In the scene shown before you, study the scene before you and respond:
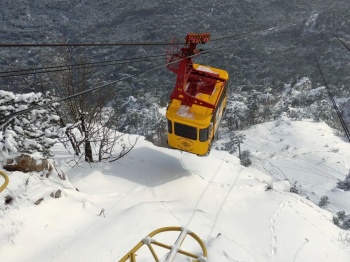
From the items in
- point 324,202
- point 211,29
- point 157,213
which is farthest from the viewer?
point 211,29

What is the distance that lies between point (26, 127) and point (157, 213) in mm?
4023

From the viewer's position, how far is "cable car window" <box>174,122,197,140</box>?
467 inches

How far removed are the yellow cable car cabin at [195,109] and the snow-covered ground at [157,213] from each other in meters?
1.67

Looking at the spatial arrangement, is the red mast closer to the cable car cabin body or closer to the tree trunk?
the cable car cabin body

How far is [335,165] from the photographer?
129 feet

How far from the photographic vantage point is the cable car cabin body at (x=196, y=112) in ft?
38.0

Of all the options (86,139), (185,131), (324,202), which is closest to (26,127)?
(86,139)

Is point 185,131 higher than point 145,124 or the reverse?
higher

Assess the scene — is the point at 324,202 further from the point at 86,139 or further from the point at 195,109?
the point at 86,139

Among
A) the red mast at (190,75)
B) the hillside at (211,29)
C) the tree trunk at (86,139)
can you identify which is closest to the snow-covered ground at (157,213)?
the tree trunk at (86,139)

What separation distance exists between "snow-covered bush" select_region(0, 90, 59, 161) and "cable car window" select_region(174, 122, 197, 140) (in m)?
3.84

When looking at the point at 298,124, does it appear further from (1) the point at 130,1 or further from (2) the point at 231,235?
(1) the point at 130,1

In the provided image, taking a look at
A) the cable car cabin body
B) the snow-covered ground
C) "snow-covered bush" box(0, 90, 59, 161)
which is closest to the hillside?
the snow-covered ground

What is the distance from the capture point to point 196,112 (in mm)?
11844
